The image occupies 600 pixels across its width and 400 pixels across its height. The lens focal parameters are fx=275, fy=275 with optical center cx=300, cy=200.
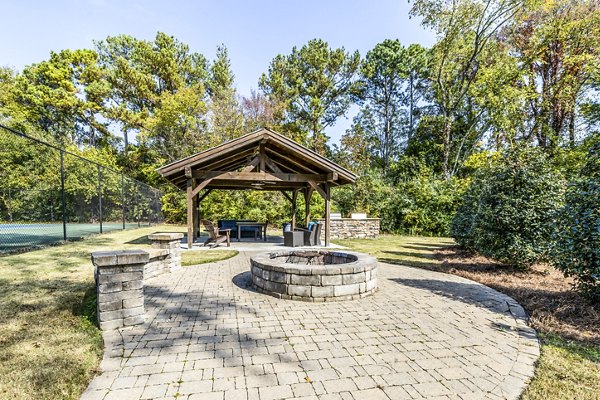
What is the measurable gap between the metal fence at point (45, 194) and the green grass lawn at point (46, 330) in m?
2.61

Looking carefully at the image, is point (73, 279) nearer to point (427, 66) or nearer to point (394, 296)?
point (394, 296)

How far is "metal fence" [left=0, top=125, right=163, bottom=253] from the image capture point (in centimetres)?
782

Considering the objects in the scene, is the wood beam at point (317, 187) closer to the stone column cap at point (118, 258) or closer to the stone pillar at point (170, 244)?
the stone pillar at point (170, 244)

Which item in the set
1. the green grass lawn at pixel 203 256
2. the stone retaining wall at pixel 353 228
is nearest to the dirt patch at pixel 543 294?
the stone retaining wall at pixel 353 228

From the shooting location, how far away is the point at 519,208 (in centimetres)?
611

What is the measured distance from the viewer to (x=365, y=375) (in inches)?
94.8

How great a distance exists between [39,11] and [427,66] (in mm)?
25931

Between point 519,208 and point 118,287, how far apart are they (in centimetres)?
763

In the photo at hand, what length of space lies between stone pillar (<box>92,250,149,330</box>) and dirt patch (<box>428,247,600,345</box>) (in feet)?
16.5

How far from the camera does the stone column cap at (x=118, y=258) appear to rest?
3098 millimetres

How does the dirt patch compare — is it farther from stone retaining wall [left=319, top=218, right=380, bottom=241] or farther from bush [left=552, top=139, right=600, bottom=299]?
stone retaining wall [left=319, top=218, right=380, bottom=241]

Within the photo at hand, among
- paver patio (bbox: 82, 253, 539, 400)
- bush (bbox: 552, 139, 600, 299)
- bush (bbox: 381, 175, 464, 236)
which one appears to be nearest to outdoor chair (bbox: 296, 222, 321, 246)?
paver patio (bbox: 82, 253, 539, 400)

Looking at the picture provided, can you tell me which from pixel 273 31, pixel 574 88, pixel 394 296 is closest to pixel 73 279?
pixel 394 296

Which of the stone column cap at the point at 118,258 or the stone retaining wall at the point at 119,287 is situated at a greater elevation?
the stone column cap at the point at 118,258
